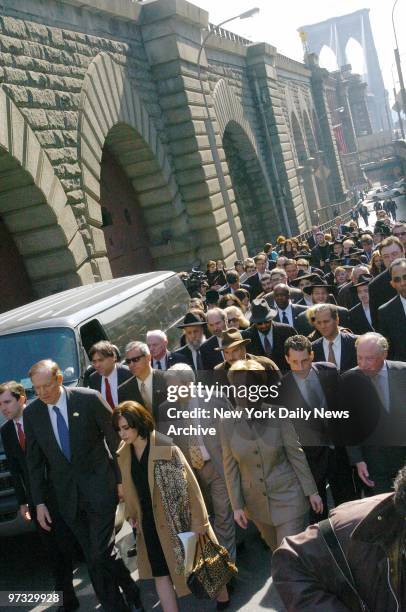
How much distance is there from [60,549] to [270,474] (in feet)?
5.81

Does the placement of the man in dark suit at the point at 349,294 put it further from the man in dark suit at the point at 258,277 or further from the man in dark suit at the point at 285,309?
the man in dark suit at the point at 258,277

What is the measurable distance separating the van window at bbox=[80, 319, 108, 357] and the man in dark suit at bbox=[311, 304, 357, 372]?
228cm

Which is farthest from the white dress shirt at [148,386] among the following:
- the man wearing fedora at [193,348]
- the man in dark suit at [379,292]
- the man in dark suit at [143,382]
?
the man in dark suit at [379,292]

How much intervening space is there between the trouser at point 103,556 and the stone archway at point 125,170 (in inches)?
336

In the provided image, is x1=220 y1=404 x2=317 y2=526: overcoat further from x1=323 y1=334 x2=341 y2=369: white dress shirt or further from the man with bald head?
the man with bald head

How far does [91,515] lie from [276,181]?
25845 mm

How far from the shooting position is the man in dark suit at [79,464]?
550 centimetres

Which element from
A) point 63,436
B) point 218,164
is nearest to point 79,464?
point 63,436

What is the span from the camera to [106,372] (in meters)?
6.78

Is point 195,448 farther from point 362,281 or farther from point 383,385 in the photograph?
point 362,281

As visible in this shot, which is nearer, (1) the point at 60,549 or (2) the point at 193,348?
(1) the point at 60,549

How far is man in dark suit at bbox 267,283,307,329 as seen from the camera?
8594 millimetres

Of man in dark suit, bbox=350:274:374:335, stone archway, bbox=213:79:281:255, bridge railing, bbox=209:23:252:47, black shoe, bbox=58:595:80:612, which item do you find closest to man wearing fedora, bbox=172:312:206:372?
man in dark suit, bbox=350:274:374:335

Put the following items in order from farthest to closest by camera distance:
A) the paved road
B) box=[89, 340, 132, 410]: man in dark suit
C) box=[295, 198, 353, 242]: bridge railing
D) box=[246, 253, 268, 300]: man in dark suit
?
box=[295, 198, 353, 242]: bridge railing
box=[246, 253, 268, 300]: man in dark suit
box=[89, 340, 132, 410]: man in dark suit
the paved road
